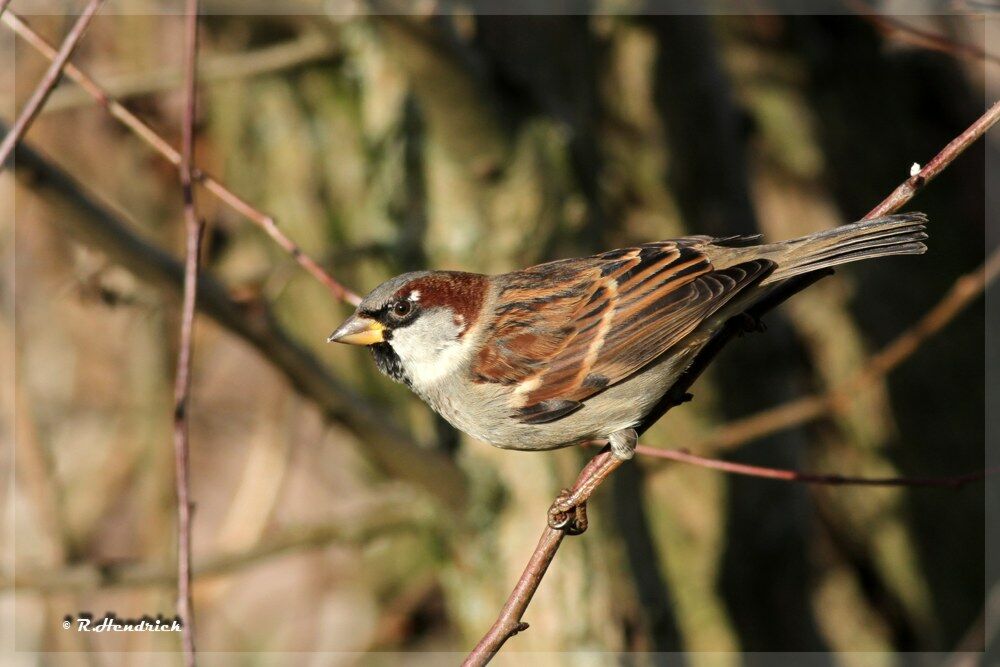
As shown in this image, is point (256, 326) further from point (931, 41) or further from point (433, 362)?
point (931, 41)

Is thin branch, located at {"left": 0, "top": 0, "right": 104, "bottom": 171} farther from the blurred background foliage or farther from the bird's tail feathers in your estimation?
the bird's tail feathers

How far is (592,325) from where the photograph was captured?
2793 millimetres

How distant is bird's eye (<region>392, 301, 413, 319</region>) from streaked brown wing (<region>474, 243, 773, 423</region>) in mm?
247

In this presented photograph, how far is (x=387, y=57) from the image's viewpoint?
156 inches

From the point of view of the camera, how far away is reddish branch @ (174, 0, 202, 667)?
1781 millimetres

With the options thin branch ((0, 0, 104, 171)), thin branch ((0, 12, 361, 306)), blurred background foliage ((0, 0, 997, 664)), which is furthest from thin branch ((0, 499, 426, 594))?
thin branch ((0, 0, 104, 171))

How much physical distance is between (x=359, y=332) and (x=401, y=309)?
13 centimetres

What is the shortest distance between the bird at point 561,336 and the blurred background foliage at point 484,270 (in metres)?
0.54

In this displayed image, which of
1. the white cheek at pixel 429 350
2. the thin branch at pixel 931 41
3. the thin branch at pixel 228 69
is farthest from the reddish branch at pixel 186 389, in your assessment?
the thin branch at pixel 228 69

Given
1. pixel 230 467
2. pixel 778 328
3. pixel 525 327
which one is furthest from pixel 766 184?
pixel 230 467

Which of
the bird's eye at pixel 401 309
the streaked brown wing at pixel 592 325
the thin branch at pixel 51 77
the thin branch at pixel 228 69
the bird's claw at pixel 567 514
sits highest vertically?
the thin branch at pixel 228 69

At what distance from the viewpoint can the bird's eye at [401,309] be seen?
2766 millimetres

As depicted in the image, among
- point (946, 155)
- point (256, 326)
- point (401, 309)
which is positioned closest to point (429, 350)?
point (401, 309)

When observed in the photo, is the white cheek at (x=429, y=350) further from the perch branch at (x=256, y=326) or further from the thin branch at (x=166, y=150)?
the perch branch at (x=256, y=326)
